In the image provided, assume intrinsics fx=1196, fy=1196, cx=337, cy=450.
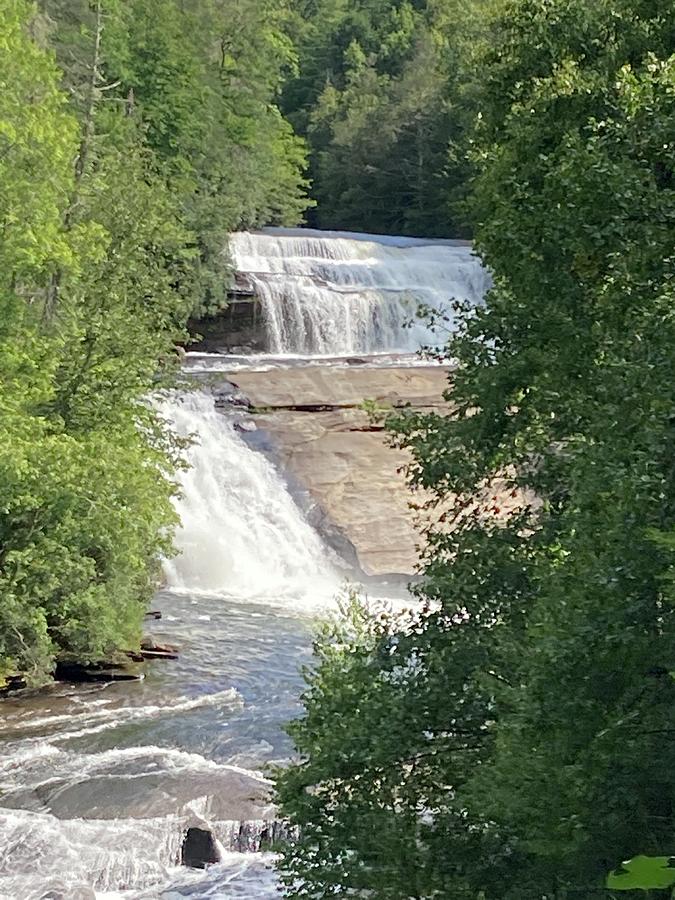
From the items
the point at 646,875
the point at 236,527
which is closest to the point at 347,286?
the point at 236,527

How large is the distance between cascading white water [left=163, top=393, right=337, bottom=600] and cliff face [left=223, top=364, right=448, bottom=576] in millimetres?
518

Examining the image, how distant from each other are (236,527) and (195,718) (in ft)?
25.4

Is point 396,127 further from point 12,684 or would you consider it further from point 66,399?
point 12,684

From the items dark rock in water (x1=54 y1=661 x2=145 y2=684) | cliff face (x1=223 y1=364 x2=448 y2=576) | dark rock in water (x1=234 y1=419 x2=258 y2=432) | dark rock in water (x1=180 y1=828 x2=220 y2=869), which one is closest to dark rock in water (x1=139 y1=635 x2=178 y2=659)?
dark rock in water (x1=54 y1=661 x2=145 y2=684)

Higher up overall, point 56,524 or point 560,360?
point 560,360

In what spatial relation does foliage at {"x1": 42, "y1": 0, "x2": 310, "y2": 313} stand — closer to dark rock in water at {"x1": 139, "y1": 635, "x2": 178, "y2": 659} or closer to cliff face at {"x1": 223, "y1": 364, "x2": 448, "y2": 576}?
cliff face at {"x1": 223, "y1": 364, "x2": 448, "y2": 576}

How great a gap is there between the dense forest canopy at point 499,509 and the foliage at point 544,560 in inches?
0.8

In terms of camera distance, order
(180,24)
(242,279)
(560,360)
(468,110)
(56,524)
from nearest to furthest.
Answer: (560,360)
(56,524)
(242,279)
(180,24)
(468,110)

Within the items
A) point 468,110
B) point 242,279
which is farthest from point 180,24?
point 468,110

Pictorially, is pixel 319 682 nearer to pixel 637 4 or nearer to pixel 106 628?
pixel 637 4

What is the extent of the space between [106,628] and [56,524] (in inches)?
55.4

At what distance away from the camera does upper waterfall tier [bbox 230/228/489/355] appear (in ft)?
100

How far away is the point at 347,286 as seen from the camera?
106ft

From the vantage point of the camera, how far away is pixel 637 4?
7.98m
